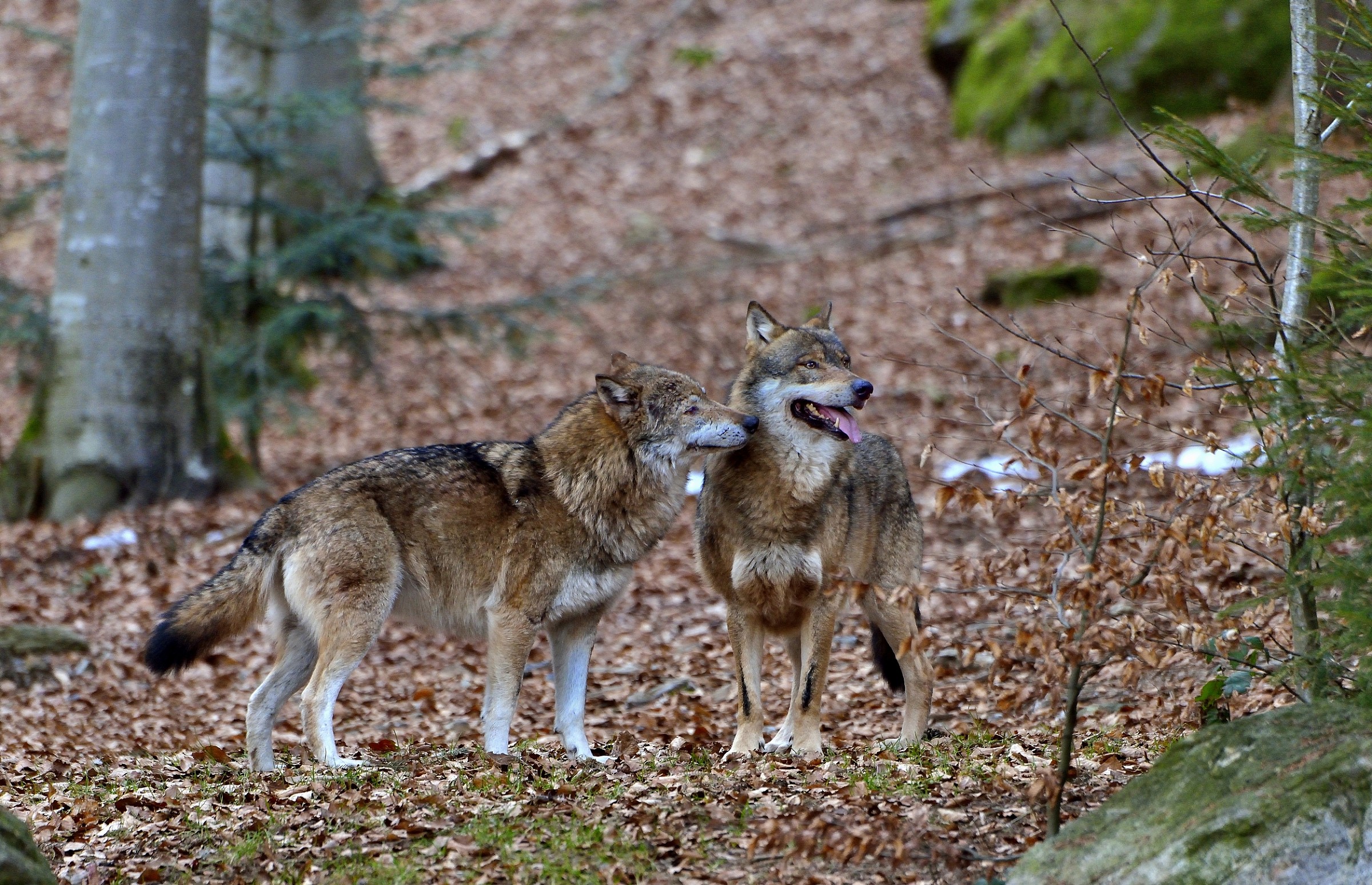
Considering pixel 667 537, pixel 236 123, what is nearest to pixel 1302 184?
pixel 667 537

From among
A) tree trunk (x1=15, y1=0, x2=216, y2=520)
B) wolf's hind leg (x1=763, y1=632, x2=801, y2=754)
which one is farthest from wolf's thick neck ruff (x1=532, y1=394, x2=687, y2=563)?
tree trunk (x1=15, y1=0, x2=216, y2=520)

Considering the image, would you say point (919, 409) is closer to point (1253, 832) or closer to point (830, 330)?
point (830, 330)

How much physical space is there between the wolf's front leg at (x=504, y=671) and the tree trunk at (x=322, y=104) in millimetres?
9021

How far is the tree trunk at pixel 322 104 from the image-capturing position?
1447cm

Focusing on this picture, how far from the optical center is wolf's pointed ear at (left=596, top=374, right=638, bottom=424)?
7332mm

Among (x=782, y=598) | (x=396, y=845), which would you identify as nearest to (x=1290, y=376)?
(x=782, y=598)

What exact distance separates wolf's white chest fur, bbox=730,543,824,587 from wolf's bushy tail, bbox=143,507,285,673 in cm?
258

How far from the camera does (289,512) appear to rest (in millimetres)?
6992

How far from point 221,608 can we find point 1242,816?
5.06 m

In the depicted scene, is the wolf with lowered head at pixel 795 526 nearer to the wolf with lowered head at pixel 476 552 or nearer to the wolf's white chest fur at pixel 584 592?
the wolf with lowered head at pixel 476 552

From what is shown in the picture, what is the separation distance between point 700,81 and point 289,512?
20.9m

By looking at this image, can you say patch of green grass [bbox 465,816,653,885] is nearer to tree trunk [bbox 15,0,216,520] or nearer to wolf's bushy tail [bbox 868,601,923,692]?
wolf's bushy tail [bbox 868,601,923,692]

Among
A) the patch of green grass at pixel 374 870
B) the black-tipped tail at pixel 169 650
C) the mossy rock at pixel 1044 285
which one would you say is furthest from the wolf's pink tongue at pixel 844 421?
the mossy rock at pixel 1044 285

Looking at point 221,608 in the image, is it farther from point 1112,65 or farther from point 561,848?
point 1112,65
